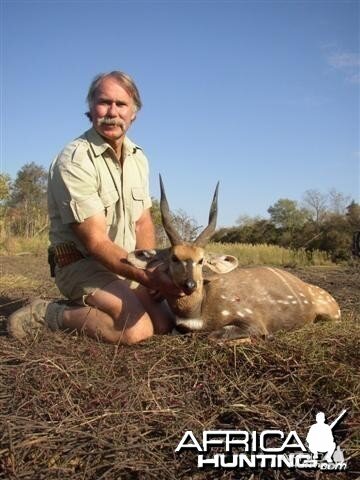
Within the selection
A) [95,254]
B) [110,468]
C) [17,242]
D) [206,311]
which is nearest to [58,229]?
[95,254]

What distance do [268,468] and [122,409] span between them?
88 cm

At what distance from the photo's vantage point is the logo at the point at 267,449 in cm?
250

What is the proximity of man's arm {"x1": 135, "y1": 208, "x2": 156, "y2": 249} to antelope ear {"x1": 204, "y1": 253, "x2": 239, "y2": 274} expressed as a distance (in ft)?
2.87

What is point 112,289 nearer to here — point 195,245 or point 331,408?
point 195,245

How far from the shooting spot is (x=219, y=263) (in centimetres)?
499

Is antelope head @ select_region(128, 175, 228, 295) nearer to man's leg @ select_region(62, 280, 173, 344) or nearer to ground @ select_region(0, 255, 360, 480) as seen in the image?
man's leg @ select_region(62, 280, 173, 344)

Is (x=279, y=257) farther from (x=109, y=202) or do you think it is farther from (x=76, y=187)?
(x=76, y=187)

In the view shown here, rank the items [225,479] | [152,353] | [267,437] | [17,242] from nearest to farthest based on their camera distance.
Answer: [225,479] < [267,437] < [152,353] < [17,242]

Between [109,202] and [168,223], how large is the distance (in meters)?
0.59

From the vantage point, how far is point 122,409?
292cm

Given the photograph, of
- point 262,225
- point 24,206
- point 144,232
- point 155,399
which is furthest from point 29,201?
point 155,399

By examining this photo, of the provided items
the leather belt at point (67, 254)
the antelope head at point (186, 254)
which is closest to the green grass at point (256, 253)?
the antelope head at point (186, 254)

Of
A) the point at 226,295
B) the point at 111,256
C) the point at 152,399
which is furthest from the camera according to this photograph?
the point at 226,295

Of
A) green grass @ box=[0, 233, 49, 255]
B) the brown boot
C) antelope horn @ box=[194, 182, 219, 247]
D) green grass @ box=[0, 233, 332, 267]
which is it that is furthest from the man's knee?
green grass @ box=[0, 233, 49, 255]
